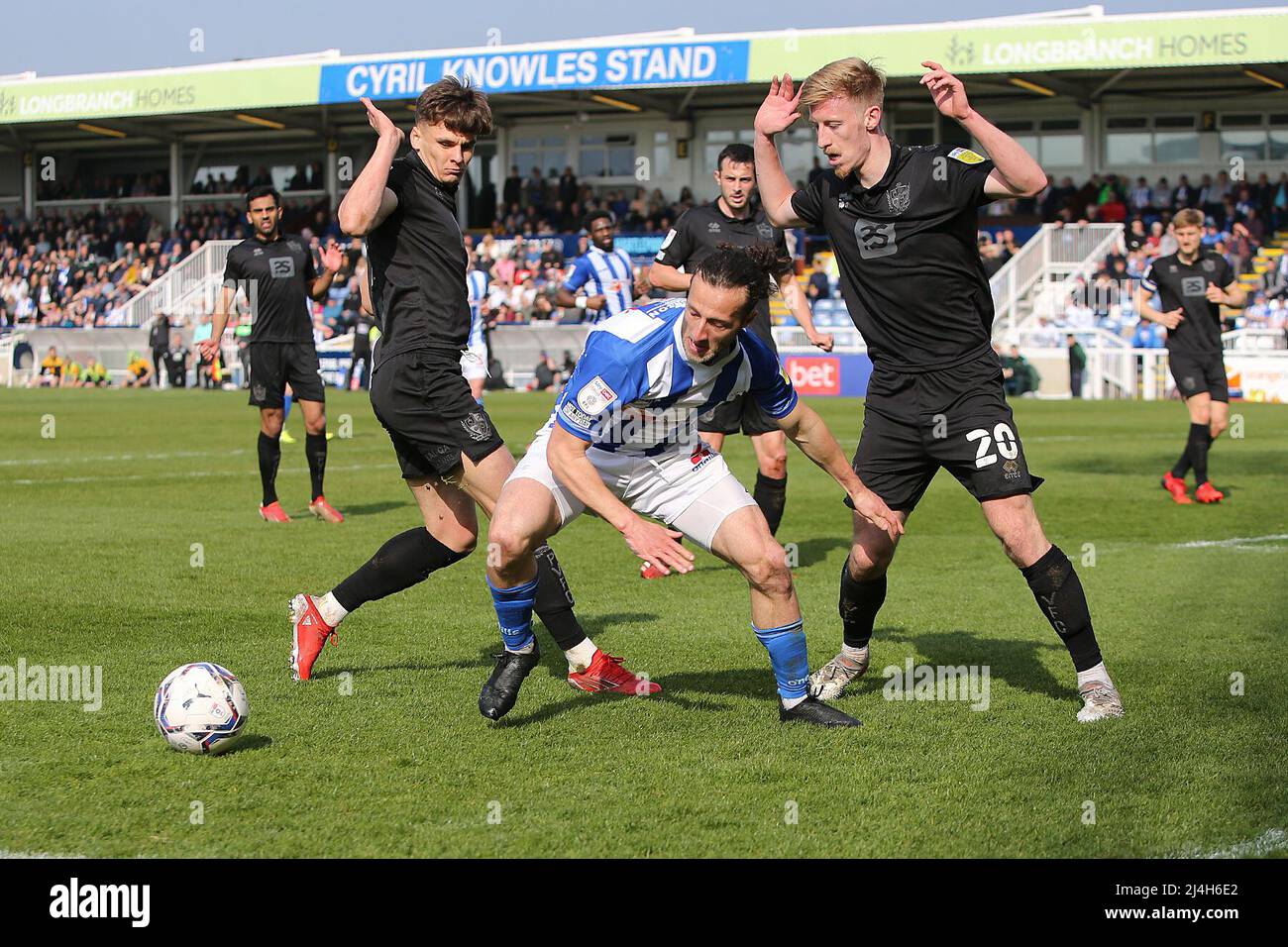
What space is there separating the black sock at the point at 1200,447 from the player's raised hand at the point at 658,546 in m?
9.20

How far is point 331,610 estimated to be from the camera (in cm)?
621

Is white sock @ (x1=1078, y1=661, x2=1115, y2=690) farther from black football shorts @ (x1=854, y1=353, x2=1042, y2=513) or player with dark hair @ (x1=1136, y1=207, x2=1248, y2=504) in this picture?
player with dark hair @ (x1=1136, y1=207, x2=1248, y2=504)

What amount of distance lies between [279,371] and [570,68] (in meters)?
31.0

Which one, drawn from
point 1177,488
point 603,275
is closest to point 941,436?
point 1177,488

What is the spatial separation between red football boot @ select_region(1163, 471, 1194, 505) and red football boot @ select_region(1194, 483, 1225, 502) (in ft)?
0.32

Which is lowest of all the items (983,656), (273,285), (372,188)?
(983,656)

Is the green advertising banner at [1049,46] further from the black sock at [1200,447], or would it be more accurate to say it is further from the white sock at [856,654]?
the white sock at [856,654]

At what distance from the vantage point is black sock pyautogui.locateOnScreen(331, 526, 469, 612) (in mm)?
6266

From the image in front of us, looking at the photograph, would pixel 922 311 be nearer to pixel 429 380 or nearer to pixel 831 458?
pixel 831 458

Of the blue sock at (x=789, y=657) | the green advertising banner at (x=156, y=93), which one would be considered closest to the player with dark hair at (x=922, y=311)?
the blue sock at (x=789, y=657)

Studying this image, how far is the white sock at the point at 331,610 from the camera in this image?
6.19 meters

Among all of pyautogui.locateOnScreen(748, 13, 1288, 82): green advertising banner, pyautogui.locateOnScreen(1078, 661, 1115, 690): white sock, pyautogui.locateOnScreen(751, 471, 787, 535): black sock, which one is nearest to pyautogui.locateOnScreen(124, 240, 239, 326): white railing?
pyautogui.locateOnScreen(748, 13, 1288, 82): green advertising banner
